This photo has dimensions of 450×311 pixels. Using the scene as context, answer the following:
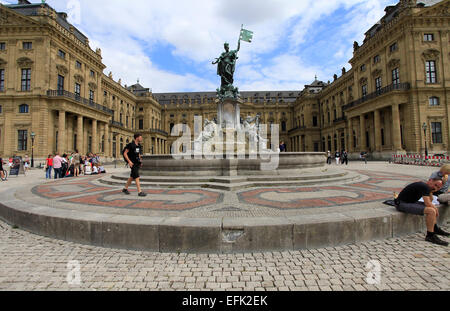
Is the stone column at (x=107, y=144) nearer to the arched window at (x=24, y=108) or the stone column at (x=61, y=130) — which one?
the stone column at (x=61, y=130)

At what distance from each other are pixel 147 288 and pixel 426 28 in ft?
130

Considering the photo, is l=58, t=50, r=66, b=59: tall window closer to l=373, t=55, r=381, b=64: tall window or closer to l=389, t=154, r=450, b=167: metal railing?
l=389, t=154, r=450, b=167: metal railing

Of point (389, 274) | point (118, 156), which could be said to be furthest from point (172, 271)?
point (118, 156)

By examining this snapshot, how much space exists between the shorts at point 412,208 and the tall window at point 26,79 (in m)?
37.9

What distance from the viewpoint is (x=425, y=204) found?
3596 mm

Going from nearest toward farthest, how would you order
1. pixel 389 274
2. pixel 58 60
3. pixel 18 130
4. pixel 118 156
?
pixel 389 274 < pixel 18 130 < pixel 58 60 < pixel 118 156

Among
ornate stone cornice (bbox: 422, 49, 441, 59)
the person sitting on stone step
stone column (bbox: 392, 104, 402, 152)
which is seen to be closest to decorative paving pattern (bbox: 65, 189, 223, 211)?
the person sitting on stone step

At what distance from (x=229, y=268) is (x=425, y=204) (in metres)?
3.50

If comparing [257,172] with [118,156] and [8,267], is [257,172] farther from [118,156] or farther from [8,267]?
[118,156]

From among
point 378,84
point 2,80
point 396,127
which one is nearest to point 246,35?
point 396,127

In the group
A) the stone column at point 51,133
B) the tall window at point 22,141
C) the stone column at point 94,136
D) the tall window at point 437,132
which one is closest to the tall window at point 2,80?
the tall window at point 22,141

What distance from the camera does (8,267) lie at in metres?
2.86

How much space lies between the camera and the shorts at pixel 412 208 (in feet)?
11.8
